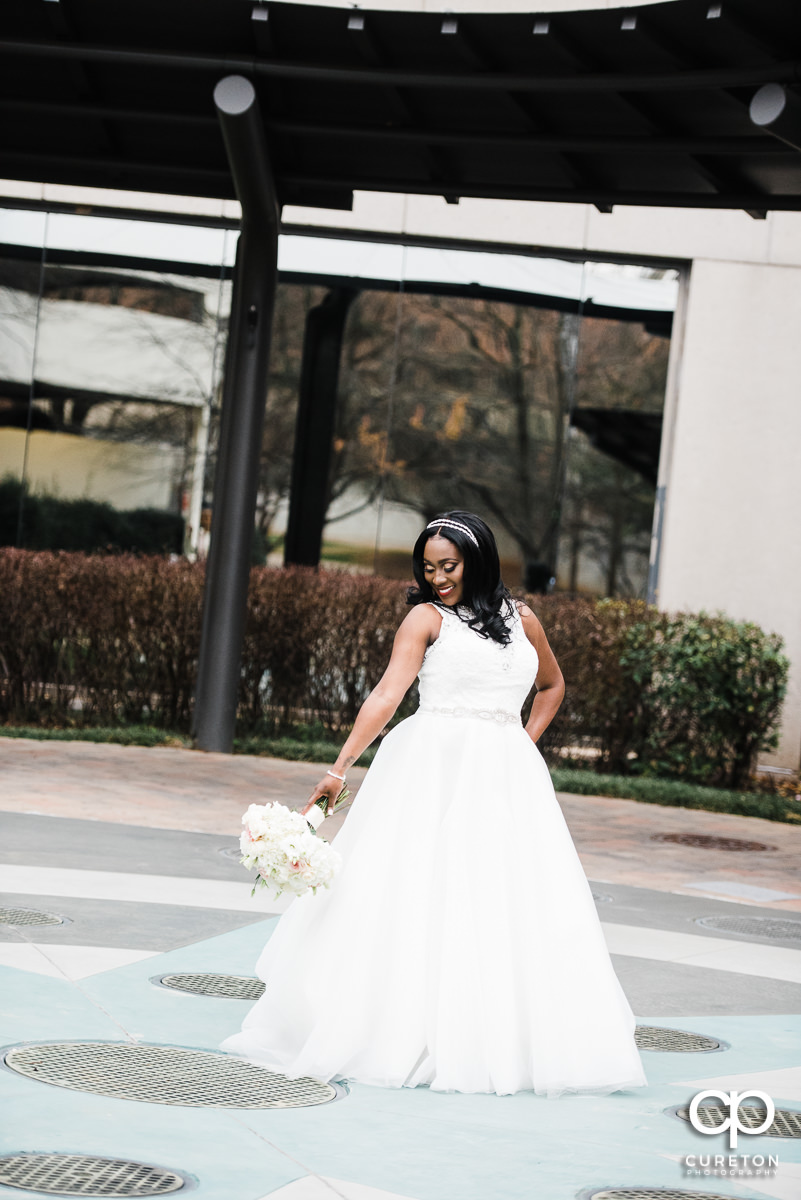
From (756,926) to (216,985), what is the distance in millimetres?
3296

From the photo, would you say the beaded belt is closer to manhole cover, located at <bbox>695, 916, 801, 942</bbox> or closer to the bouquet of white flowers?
the bouquet of white flowers

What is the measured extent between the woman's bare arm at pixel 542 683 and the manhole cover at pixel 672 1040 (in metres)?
1.12

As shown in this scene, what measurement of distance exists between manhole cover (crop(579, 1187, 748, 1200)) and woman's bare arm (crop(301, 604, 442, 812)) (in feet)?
4.53

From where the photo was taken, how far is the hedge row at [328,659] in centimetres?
1297

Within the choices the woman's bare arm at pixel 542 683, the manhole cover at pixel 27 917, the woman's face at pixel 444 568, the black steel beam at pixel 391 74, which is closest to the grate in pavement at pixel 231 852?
the manhole cover at pixel 27 917

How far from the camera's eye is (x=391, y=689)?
454 centimetres

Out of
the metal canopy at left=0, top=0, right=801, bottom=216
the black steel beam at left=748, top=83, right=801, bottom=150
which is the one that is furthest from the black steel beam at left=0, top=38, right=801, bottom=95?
the black steel beam at left=748, top=83, right=801, bottom=150

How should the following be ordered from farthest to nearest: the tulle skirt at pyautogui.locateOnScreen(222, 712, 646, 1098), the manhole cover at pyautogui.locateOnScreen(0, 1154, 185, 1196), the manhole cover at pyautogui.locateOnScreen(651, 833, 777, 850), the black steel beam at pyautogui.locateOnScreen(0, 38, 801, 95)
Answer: the manhole cover at pyautogui.locateOnScreen(651, 833, 777, 850) → the black steel beam at pyautogui.locateOnScreen(0, 38, 801, 95) → the tulle skirt at pyautogui.locateOnScreen(222, 712, 646, 1098) → the manhole cover at pyautogui.locateOnScreen(0, 1154, 185, 1196)

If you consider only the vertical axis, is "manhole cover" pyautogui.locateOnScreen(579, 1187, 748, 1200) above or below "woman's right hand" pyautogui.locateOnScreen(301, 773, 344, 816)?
below

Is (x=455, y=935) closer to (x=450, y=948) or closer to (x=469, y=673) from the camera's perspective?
(x=450, y=948)

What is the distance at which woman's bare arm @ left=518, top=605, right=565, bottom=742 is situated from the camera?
493cm

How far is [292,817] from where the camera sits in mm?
4254

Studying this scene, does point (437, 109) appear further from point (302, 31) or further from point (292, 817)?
point (292, 817)

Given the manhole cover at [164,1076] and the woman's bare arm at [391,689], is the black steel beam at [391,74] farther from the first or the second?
the manhole cover at [164,1076]
